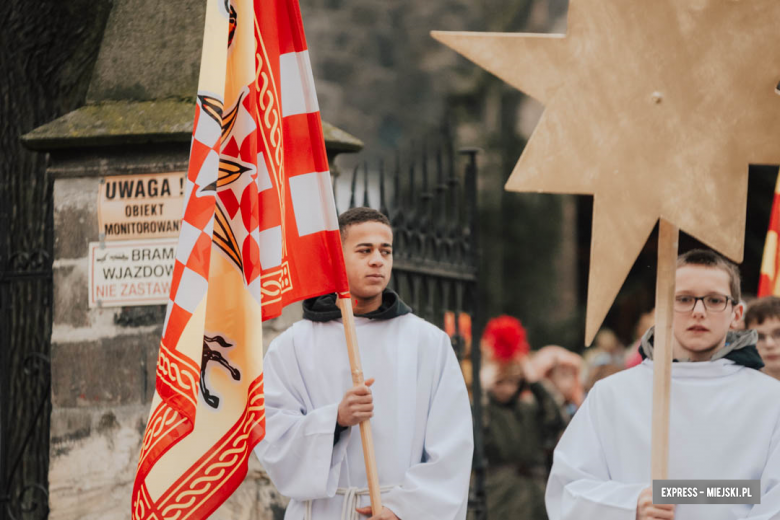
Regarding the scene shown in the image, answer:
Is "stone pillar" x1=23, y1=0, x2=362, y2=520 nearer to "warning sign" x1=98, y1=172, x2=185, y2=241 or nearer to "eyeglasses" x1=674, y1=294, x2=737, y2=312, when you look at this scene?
"warning sign" x1=98, y1=172, x2=185, y2=241

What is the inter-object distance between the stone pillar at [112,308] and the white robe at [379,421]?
0.78 metres

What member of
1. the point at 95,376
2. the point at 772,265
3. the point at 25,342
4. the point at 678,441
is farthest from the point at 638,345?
the point at 25,342

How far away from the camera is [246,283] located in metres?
3.93

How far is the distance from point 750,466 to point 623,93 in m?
1.16

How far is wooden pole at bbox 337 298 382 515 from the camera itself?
13.0 ft

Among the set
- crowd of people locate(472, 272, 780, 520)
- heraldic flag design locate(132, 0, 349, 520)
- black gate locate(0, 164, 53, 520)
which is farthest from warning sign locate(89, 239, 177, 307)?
crowd of people locate(472, 272, 780, 520)

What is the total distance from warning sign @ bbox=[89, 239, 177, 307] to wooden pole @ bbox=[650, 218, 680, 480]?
2309 mm

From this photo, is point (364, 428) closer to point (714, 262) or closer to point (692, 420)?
point (692, 420)

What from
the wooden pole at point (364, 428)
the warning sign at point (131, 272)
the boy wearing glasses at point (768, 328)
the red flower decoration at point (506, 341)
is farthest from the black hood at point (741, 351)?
the red flower decoration at point (506, 341)

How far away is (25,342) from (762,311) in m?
3.47

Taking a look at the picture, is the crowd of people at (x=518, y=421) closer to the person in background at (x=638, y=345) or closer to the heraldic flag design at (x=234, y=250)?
the person in background at (x=638, y=345)

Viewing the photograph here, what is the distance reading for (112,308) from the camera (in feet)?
17.0

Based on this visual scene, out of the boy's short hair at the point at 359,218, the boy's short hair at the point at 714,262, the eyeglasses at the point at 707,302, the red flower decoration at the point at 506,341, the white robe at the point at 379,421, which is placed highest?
the boy's short hair at the point at 359,218

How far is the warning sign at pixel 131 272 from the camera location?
5.09 meters
